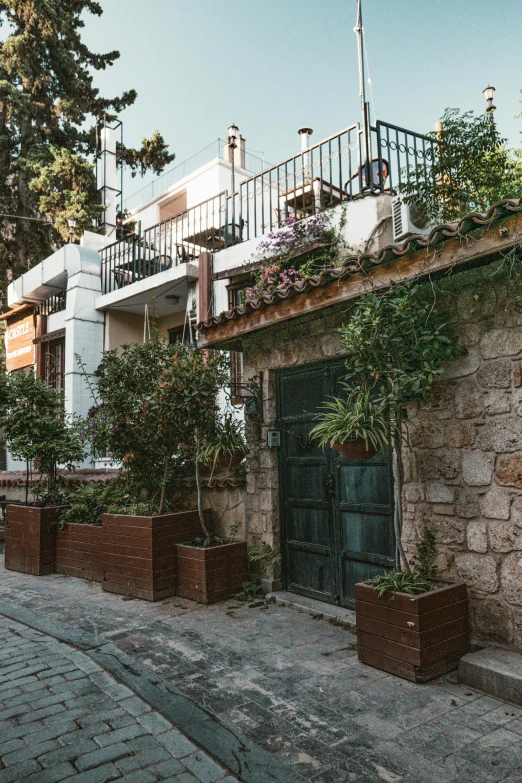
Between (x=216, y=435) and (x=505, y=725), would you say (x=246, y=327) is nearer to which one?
(x=216, y=435)

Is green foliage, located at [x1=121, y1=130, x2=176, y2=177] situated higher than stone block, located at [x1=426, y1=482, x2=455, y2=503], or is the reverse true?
green foliage, located at [x1=121, y1=130, x2=176, y2=177]

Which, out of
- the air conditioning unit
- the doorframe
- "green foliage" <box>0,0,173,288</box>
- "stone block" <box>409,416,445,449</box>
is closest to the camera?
"stone block" <box>409,416,445,449</box>

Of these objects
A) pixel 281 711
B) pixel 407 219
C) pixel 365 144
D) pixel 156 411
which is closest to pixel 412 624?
pixel 281 711

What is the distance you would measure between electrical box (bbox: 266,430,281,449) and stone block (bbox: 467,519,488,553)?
236cm

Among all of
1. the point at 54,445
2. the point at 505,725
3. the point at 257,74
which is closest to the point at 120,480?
the point at 54,445

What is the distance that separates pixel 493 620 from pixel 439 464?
3.72ft

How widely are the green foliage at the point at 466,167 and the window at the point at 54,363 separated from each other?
28.2 feet

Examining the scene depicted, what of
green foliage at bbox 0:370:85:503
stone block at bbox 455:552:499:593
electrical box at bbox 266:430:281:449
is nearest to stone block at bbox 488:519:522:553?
stone block at bbox 455:552:499:593

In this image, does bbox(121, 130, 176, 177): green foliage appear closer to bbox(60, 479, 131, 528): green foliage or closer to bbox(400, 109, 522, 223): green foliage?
bbox(400, 109, 522, 223): green foliage

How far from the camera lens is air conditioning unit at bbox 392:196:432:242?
22.7 feet

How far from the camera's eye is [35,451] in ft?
24.7

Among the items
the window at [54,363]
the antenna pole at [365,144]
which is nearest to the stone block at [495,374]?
the antenna pole at [365,144]

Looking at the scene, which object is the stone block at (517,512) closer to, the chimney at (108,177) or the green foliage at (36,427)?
the green foliage at (36,427)

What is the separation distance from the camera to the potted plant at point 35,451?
7.40 m
